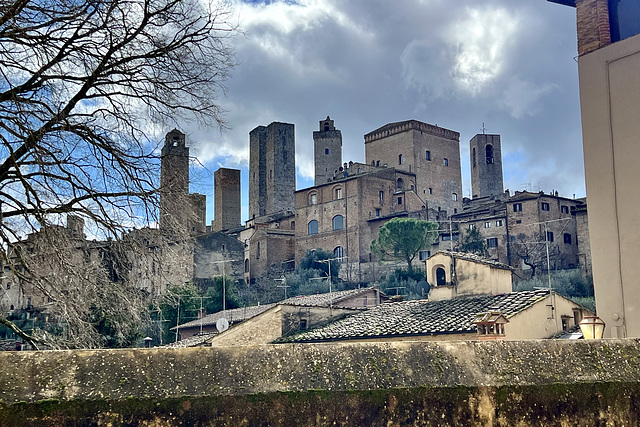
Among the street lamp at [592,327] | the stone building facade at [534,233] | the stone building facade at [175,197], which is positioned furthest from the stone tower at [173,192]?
the stone building facade at [534,233]

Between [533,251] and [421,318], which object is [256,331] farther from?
[533,251]

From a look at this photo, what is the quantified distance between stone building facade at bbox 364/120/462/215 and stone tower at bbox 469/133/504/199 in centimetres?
578

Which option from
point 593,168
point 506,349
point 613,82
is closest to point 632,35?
point 613,82

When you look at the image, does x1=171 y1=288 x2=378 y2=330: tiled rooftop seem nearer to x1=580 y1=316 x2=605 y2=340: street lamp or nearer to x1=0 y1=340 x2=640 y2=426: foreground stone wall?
x1=580 y1=316 x2=605 y2=340: street lamp

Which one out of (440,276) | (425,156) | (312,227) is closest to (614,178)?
(440,276)

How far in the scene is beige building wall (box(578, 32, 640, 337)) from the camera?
9.09m

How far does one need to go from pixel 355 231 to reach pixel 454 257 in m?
42.7

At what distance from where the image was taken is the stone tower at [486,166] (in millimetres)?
91000

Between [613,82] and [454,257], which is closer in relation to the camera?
[613,82]

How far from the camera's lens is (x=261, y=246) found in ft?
230

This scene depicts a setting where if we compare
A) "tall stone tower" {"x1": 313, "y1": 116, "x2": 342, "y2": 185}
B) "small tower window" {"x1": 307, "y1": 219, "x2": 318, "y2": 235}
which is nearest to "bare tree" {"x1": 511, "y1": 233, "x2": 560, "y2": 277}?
"small tower window" {"x1": 307, "y1": 219, "x2": 318, "y2": 235}

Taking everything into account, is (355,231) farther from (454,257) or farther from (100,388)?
(100,388)

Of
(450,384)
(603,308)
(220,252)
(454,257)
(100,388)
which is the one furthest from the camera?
(220,252)

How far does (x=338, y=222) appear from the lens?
69.4 metres
